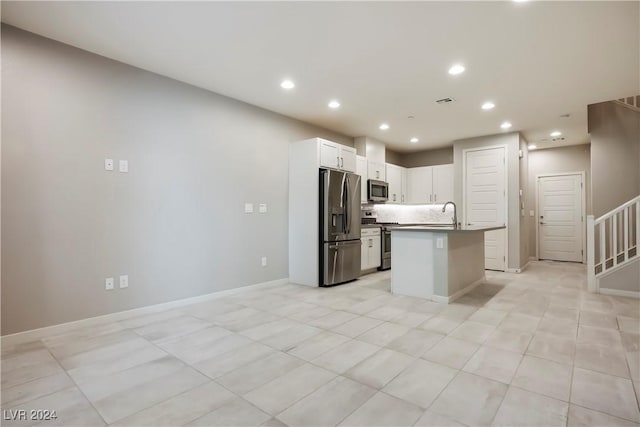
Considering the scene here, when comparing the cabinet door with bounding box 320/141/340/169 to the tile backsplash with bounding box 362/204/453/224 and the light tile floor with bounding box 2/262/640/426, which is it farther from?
the light tile floor with bounding box 2/262/640/426

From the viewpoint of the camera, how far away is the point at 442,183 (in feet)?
23.5

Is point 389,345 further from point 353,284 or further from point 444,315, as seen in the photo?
point 353,284

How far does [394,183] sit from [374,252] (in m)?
1.91

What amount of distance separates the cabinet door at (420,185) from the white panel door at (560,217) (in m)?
2.96

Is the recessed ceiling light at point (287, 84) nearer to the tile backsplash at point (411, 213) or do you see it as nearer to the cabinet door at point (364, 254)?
the cabinet door at point (364, 254)

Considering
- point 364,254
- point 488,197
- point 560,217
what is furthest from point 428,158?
point 364,254

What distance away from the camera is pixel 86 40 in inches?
117

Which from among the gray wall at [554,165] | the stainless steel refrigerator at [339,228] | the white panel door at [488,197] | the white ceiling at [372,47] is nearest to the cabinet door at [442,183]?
the white panel door at [488,197]

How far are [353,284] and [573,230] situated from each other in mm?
6004

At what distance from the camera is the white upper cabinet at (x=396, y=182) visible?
7051 millimetres

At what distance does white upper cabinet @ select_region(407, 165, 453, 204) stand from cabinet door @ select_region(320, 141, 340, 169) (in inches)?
123

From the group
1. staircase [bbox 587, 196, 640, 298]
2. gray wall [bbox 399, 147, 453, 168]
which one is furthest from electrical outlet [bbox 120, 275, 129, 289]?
gray wall [bbox 399, 147, 453, 168]

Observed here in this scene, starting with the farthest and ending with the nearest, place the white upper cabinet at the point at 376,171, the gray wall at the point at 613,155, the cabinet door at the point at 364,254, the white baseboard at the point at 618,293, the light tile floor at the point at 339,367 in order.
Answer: the white upper cabinet at the point at 376,171
the cabinet door at the point at 364,254
the gray wall at the point at 613,155
the white baseboard at the point at 618,293
the light tile floor at the point at 339,367

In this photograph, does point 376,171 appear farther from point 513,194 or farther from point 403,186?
point 513,194
